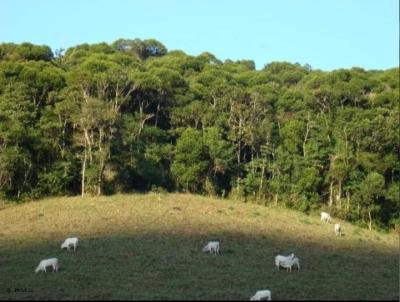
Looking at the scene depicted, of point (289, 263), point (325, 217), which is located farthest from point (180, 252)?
point (325, 217)

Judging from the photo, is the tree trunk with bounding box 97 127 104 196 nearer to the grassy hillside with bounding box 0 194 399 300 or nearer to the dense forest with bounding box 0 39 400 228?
the dense forest with bounding box 0 39 400 228

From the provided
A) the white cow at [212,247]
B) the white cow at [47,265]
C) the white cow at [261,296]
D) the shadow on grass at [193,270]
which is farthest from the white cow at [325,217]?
the white cow at [261,296]

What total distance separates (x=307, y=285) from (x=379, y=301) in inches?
135

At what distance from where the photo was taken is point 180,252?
30500 mm

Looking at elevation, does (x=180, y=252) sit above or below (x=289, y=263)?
below

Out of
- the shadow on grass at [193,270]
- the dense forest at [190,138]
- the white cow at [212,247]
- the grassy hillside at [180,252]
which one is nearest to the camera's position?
the shadow on grass at [193,270]

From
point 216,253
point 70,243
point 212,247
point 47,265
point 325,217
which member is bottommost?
point 325,217

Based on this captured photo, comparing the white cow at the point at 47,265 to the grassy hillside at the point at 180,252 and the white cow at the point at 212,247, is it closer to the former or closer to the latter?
the grassy hillside at the point at 180,252

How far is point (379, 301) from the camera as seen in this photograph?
2059 cm

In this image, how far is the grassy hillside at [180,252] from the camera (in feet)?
73.1

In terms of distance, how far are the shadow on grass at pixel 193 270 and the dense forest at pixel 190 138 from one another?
16002 mm

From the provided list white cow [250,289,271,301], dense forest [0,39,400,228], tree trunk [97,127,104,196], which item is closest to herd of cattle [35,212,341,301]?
white cow [250,289,271,301]

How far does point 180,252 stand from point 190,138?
24400 mm

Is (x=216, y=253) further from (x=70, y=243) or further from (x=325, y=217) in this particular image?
(x=325, y=217)
